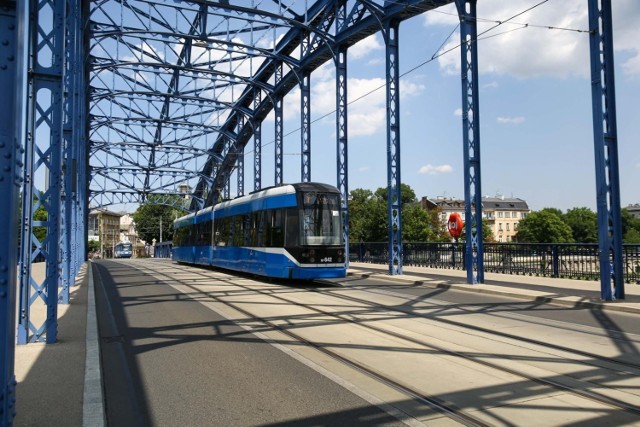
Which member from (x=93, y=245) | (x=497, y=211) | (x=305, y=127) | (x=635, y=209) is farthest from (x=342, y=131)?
(x=635, y=209)

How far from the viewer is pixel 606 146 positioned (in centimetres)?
1341

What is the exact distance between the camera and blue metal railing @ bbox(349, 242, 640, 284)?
1738 centimetres

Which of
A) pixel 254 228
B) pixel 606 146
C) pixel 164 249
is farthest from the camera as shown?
pixel 164 249

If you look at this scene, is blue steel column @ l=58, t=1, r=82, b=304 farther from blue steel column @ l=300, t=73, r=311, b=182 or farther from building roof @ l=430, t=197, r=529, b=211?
building roof @ l=430, t=197, r=529, b=211

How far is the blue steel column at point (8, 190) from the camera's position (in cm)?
369

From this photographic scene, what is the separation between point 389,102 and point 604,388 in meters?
17.6

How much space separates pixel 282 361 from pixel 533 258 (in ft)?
52.8

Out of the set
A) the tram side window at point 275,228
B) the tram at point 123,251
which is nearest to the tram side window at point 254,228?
the tram side window at point 275,228

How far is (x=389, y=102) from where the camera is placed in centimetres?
2220

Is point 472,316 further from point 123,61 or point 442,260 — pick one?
point 123,61

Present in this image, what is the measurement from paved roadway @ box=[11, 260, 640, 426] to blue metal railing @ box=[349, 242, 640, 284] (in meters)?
3.05

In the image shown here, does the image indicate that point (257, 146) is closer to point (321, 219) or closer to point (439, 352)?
point (321, 219)

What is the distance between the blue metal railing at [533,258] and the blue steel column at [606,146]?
366cm

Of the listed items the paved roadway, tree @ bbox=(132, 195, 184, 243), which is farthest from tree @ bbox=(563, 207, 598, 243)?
the paved roadway
